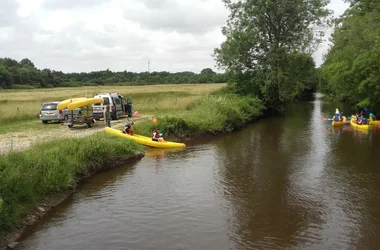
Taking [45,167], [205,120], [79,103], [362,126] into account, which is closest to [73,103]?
[79,103]

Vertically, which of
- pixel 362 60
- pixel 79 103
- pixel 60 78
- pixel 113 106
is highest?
pixel 60 78

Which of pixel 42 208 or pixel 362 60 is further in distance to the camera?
pixel 362 60

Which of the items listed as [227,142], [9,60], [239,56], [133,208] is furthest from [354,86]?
[9,60]

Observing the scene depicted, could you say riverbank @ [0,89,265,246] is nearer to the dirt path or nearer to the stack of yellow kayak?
→ the dirt path

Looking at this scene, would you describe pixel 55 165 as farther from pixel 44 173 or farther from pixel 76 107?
pixel 76 107

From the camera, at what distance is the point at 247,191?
13.2 m

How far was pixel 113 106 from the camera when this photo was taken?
90.3 feet

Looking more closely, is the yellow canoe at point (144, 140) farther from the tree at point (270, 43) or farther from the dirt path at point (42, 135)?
the tree at point (270, 43)

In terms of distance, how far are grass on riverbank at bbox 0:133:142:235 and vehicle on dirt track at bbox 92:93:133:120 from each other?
29.2ft

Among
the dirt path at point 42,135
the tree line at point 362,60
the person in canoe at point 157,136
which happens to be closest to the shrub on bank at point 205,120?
the person in canoe at point 157,136

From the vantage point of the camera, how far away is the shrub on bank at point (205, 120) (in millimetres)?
23406

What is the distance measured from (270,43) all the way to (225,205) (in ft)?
102

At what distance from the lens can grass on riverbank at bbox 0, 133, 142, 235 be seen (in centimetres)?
975

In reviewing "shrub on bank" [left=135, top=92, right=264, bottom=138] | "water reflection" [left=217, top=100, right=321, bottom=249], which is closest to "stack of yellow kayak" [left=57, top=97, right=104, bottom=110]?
"shrub on bank" [left=135, top=92, right=264, bottom=138]
